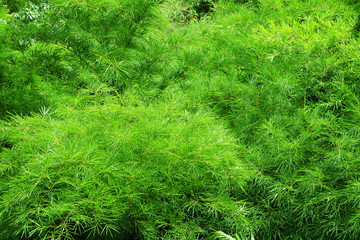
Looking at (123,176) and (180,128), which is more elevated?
(180,128)

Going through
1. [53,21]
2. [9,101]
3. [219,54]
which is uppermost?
[53,21]

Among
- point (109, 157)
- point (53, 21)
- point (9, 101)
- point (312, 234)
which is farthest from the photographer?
point (9, 101)

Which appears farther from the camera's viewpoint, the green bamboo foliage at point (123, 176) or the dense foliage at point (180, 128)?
the dense foliage at point (180, 128)

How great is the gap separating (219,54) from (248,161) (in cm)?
109

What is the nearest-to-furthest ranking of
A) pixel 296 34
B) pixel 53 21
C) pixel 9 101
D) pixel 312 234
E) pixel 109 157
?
pixel 109 157, pixel 312 234, pixel 296 34, pixel 53 21, pixel 9 101

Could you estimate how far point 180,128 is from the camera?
1.75m

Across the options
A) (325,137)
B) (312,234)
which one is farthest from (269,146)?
(312,234)

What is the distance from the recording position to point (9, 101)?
9.81 feet

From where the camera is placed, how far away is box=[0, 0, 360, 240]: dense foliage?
1.57 meters

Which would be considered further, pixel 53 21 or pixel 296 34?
pixel 53 21

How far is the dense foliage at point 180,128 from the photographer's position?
1572 millimetres

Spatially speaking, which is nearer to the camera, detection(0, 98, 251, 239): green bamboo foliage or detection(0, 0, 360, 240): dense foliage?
detection(0, 98, 251, 239): green bamboo foliage

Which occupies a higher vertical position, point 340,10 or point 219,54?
point 340,10

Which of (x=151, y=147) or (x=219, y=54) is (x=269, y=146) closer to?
(x=151, y=147)
